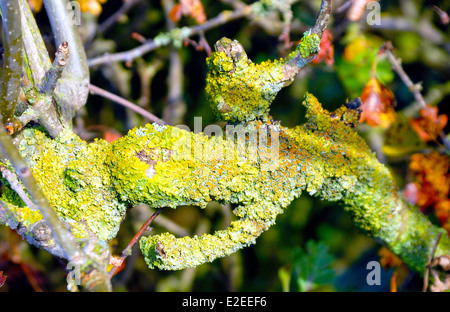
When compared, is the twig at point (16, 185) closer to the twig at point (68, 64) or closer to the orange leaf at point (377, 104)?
the twig at point (68, 64)

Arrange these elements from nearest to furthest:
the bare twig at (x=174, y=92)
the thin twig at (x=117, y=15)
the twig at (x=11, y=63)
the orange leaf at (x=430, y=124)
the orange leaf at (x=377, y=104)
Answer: the twig at (x=11, y=63) → the orange leaf at (x=377, y=104) → the orange leaf at (x=430, y=124) → the thin twig at (x=117, y=15) → the bare twig at (x=174, y=92)

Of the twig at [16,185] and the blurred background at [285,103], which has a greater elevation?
the blurred background at [285,103]

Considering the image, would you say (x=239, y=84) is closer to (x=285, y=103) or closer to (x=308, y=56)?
(x=308, y=56)

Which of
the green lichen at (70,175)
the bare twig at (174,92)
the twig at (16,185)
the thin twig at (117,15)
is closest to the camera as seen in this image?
the twig at (16,185)

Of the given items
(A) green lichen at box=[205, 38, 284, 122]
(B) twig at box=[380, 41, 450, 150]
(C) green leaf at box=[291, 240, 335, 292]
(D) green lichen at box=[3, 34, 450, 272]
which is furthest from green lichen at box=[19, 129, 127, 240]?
(B) twig at box=[380, 41, 450, 150]

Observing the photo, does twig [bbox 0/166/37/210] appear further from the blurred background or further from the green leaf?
the green leaf

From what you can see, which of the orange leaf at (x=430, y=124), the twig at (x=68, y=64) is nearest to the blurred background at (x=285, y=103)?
the orange leaf at (x=430, y=124)
